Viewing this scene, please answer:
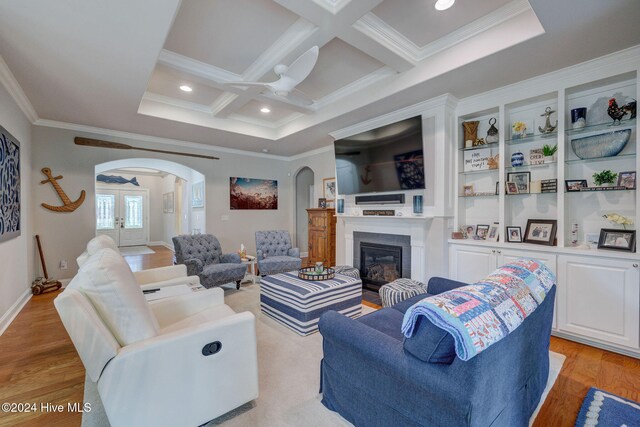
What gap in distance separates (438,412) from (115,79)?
391 centimetres

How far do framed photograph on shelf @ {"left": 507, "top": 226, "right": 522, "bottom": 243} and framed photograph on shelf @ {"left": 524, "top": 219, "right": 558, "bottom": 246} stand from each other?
0.18 ft

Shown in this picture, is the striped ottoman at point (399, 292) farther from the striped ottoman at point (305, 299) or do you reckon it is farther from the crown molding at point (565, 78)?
the crown molding at point (565, 78)

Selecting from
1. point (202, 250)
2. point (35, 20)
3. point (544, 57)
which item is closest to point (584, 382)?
point (544, 57)

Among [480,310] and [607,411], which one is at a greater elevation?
[480,310]

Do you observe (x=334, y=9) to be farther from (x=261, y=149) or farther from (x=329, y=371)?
(x=261, y=149)

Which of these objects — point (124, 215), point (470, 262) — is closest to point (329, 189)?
point (470, 262)

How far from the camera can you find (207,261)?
4.52 m

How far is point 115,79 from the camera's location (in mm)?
2949

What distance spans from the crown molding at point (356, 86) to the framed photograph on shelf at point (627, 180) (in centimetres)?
242

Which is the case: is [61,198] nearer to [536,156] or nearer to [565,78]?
[536,156]

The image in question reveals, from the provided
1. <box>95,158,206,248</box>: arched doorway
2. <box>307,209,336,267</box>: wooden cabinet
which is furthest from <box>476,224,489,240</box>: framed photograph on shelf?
<box>95,158,206,248</box>: arched doorway

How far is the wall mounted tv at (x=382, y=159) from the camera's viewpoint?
3727 millimetres

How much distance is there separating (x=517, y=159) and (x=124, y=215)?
11.6m

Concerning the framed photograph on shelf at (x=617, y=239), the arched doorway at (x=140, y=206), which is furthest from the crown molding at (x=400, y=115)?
the arched doorway at (x=140, y=206)
